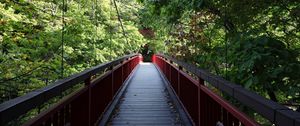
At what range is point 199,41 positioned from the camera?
10.9m

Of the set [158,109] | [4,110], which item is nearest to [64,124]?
[4,110]

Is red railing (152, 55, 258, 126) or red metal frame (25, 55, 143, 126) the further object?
red railing (152, 55, 258, 126)

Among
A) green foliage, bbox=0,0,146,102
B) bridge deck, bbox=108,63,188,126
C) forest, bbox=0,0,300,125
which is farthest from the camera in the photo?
green foliage, bbox=0,0,146,102

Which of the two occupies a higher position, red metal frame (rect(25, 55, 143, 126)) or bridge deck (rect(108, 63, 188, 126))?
red metal frame (rect(25, 55, 143, 126))

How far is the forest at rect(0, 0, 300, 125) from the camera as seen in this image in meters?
4.83

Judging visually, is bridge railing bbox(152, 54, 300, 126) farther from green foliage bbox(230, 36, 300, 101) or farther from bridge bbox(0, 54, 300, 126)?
green foliage bbox(230, 36, 300, 101)

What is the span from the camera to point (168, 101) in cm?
739

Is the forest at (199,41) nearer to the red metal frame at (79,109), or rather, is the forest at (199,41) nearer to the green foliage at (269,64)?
the green foliage at (269,64)

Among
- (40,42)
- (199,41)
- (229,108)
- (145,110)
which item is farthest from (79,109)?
(199,41)

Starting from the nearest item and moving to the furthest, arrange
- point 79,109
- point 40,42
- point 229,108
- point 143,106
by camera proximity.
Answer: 1. point 229,108
2. point 79,109
3. point 143,106
4. point 40,42

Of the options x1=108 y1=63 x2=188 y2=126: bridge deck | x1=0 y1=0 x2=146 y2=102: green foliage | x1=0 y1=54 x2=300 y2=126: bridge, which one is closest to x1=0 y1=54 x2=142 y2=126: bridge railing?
x1=0 y1=54 x2=300 y2=126: bridge

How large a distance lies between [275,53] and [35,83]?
6044mm

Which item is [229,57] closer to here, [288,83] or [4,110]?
[288,83]

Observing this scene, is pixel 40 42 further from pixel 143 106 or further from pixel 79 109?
pixel 79 109
